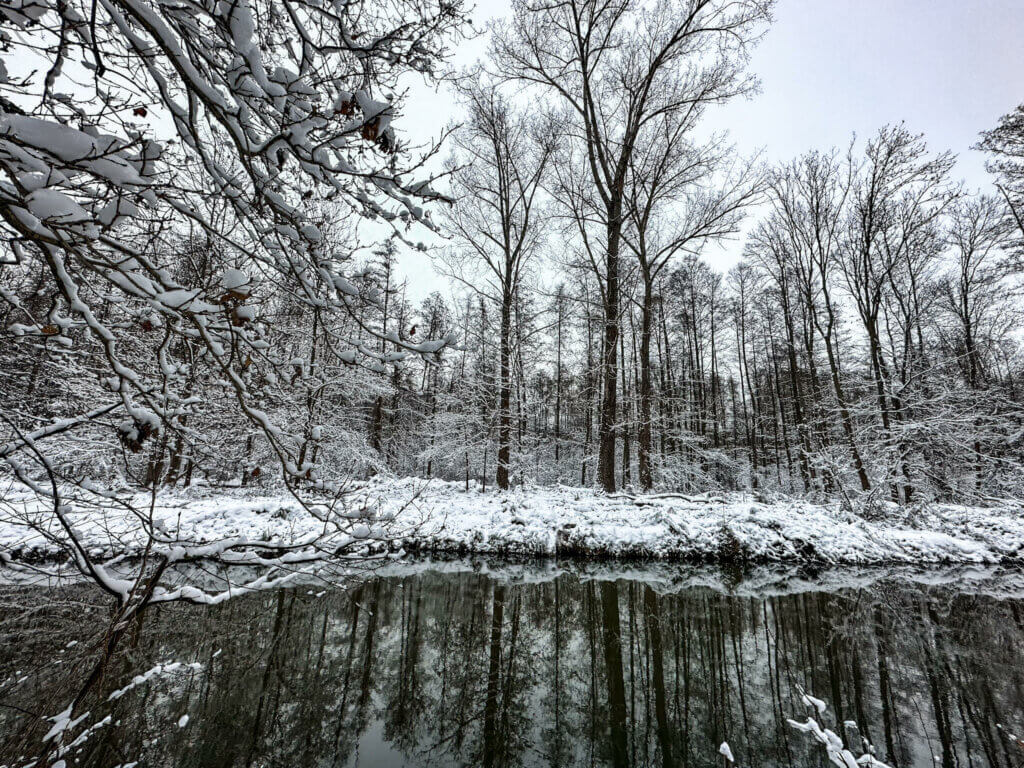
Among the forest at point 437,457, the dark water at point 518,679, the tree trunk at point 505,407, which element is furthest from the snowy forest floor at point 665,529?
the tree trunk at point 505,407

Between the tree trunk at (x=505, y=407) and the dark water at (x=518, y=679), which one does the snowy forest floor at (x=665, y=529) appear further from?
the tree trunk at (x=505, y=407)

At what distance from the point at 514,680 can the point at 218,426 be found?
316 inches

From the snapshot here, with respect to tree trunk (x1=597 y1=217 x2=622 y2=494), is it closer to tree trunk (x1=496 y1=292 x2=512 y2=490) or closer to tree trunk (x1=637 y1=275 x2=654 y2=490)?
tree trunk (x1=637 y1=275 x2=654 y2=490)

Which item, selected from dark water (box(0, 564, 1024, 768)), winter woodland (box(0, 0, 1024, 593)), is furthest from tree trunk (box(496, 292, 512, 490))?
dark water (box(0, 564, 1024, 768))

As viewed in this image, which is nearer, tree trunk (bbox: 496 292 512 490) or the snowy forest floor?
the snowy forest floor

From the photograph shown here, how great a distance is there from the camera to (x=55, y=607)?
413 centimetres

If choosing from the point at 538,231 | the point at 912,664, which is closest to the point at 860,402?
the point at 912,664

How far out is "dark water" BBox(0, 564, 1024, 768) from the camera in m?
2.95

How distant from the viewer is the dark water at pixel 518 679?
2.95 m

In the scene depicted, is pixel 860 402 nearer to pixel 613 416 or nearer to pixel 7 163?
pixel 613 416

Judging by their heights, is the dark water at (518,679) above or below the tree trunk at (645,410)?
below

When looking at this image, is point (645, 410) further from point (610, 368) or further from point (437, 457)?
point (437, 457)

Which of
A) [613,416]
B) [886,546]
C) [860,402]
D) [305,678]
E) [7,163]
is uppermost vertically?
[860,402]

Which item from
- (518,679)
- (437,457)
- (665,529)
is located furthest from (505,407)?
(518,679)
